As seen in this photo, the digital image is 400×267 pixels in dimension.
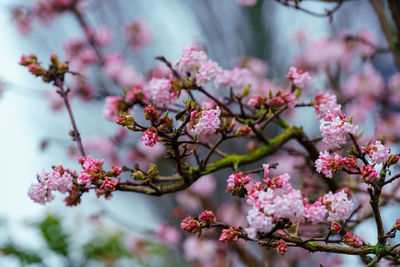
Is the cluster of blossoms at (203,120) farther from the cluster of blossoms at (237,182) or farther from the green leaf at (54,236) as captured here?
the green leaf at (54,236)

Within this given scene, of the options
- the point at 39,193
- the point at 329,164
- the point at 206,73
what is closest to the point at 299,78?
the point at 206,73

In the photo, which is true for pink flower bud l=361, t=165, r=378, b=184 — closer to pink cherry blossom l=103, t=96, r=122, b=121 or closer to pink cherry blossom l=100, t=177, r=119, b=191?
pink cherry blossom l=100, t=177, r=119, b=191

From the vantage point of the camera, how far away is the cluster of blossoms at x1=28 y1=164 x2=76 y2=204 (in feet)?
2.85

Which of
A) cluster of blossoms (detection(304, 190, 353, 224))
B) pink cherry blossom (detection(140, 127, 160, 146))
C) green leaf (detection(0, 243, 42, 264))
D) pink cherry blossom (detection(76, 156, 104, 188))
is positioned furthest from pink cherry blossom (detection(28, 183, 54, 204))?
green leaf (detection(0, 243, 42, 264))

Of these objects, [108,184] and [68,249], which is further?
[68,249]

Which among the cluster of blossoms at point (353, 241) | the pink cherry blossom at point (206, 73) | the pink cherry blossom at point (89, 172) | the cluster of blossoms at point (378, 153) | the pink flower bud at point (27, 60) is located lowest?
the cluster of blossoms at point (353, 241)

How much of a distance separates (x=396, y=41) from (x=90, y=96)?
4.13 ft

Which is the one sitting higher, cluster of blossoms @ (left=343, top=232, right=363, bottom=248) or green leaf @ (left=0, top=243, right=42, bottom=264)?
green leaf @ (left=0, top=243, right=42, bottom=264)

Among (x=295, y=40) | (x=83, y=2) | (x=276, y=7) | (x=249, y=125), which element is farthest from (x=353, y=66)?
(x=249, y=125)

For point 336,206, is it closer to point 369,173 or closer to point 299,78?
point 369,173

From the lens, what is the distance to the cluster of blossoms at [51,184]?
87cm

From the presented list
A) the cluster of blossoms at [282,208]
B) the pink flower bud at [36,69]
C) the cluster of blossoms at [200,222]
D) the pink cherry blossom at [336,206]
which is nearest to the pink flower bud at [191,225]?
the cluster of blossoms at [200,222]

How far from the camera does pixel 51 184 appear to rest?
0.87m

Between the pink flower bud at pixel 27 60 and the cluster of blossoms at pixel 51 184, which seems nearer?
the cluster of blossoms at pixel 51 184
